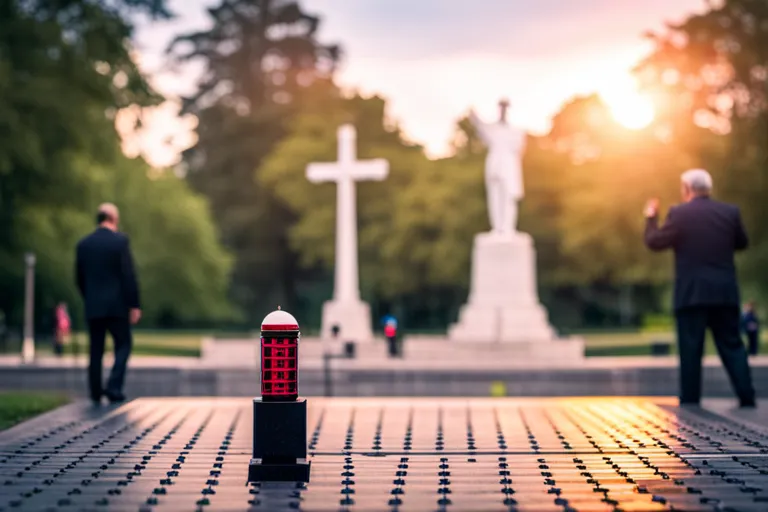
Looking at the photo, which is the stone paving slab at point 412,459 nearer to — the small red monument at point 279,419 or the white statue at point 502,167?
the small red monument at point 279,419

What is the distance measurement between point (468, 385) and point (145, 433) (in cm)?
1021

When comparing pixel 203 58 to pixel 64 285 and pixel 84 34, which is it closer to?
pixel 64 285

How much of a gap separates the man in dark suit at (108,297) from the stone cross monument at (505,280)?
1495 cm

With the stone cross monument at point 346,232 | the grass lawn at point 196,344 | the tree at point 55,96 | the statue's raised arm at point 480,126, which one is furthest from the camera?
the stone cross monument at point 346,232

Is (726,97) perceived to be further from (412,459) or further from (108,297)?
(412,459)

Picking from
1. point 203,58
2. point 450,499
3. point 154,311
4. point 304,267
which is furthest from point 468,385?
point 203,58

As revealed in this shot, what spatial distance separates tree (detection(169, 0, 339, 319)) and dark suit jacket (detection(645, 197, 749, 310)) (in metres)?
52.8

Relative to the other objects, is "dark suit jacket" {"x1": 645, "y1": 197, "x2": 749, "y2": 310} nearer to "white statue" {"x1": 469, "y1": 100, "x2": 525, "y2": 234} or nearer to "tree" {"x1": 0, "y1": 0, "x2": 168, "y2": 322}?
"white statue" {"x1": 469, "y1": 100, "x2": 525, "y2": 234}

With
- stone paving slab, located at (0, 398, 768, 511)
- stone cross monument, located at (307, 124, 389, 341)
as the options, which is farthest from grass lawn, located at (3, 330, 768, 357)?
stone paving slab, located at (0, 398, 768, 511)

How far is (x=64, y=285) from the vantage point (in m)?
38.4

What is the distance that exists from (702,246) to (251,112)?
56276 mm

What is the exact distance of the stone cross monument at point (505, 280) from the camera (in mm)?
26609

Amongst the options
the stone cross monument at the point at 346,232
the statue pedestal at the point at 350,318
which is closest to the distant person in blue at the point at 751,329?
the stone cross monument at the point at 346,232

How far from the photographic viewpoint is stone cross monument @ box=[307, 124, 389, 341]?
32.1 meters
